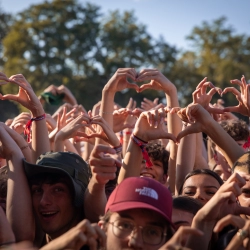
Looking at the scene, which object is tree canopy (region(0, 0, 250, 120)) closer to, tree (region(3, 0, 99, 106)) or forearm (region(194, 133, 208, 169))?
tree (region(3, 0, 99, 106))

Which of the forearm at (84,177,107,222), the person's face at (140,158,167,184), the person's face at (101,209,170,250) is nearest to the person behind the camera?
the person's face at (101,209,170,250)

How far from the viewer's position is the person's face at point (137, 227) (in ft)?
11.6

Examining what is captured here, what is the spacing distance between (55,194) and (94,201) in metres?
0.38

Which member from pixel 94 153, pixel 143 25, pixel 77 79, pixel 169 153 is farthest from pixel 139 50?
pixel 94 153

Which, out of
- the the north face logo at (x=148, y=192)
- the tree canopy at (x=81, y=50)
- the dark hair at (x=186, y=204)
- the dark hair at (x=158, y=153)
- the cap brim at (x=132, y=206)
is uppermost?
the tree canopy at (x=81, y=50)

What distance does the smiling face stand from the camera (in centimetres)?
442

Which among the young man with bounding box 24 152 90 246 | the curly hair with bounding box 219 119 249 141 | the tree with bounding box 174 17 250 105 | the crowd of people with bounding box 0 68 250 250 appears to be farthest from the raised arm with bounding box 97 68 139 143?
the tree with bounding box 174 17 250 105

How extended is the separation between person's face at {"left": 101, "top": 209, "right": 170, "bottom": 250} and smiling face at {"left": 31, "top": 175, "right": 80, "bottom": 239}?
838mm

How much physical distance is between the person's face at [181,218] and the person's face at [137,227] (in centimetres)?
59

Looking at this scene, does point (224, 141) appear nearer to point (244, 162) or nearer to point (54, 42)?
point (244, 162)

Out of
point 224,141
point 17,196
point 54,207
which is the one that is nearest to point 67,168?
point 54,207

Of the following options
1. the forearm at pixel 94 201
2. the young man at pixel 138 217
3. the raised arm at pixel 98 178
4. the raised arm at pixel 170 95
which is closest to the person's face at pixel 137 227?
the young man at pixel 138 217

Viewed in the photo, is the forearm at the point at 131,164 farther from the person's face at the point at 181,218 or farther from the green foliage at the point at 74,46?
the green foliage at the point at 74,46

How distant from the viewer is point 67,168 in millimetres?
4543
